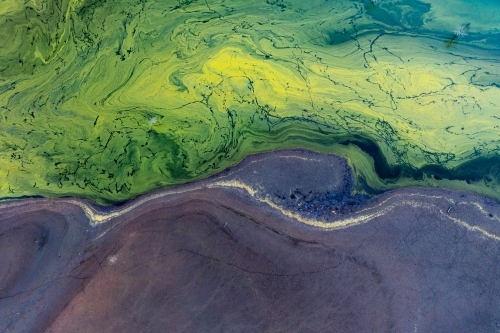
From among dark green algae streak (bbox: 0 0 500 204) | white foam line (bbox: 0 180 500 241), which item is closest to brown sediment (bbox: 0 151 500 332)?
white foam line (bbox: 0 180 500 241)

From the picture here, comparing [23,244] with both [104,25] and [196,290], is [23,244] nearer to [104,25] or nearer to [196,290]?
[196,290]

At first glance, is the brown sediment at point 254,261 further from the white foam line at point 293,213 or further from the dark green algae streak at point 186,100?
the dark green algae streak at point 186,100

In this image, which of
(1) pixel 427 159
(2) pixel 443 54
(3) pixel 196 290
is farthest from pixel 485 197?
(3) pixel 196 290

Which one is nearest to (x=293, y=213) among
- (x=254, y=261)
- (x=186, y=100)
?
(x=254, y=261)

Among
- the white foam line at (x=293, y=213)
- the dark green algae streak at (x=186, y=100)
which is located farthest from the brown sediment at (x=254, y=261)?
the dark green algae streak at (x=186, y=100)

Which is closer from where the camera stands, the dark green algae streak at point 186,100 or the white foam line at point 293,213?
the white foam line at point 293,213
